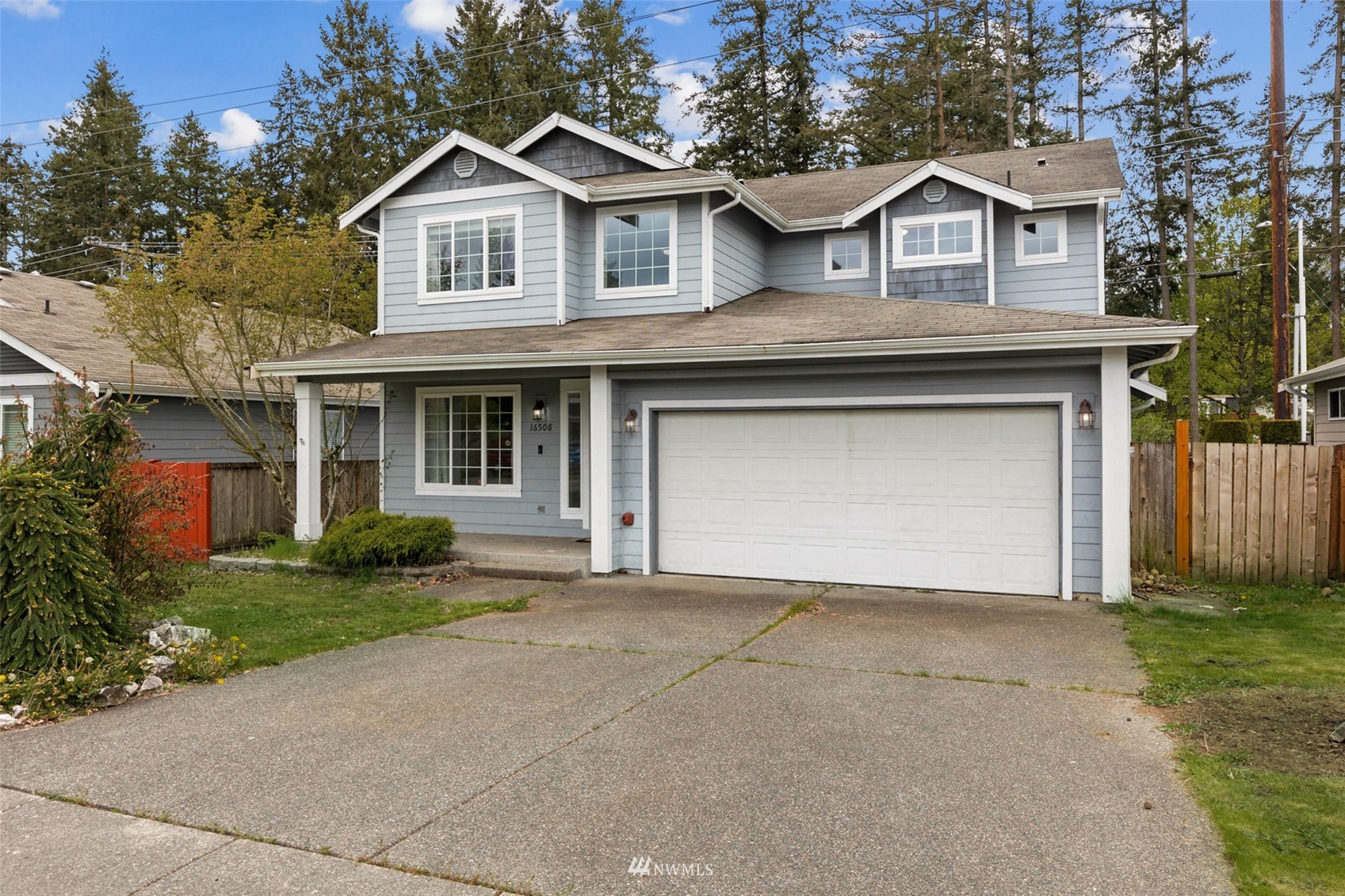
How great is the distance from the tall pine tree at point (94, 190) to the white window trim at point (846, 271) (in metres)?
31.1

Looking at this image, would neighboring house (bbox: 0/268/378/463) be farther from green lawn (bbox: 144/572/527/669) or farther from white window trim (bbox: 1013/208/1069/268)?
white window trim (bbox: 1013/208/1069/268)

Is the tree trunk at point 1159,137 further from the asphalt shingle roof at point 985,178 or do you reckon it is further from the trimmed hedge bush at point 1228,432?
the asphalt shingle roof at point 985,178

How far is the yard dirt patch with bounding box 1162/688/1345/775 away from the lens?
4.47 metres

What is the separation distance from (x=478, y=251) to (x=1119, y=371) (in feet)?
29.3

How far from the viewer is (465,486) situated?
13367mm

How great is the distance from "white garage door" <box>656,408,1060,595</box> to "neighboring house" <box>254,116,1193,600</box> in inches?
1.0

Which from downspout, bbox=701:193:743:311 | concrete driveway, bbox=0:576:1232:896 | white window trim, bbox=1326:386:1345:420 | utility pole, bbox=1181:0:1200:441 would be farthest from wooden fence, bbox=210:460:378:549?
utility pole, bbox=1181:0:1200:441

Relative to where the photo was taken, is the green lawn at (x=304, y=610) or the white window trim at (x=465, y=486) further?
the white window trim at (x=465, y=486)

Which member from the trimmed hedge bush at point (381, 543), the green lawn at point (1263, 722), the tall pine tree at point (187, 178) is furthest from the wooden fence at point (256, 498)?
the tall pine tree at point (187, 178)

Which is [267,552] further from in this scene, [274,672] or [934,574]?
[934,574]

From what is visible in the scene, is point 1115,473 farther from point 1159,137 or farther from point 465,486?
point 1159,137

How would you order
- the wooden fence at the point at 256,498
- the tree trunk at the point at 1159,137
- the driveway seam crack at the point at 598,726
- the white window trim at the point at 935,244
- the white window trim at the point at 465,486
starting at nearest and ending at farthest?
the driveway seam crack at the point at 598,726 → the wooden fence at the point at 256,498 → the white window trim at the point at 465,486 → the white window trim at the point at 935,244 → the tree trunk at the point at 1159,137

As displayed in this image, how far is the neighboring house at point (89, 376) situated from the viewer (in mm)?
14789

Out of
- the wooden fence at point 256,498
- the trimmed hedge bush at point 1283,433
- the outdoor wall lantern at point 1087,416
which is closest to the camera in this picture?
the outdoor wall lantern at point 1087,416
